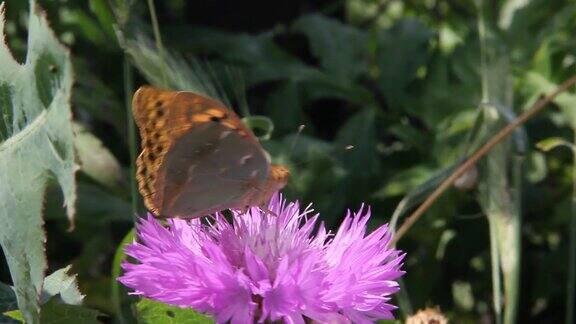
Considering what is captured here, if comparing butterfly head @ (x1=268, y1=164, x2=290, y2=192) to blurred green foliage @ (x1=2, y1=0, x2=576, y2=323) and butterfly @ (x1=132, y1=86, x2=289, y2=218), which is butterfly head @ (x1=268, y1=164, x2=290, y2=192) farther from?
blurred green foliage @ (x1=2, y1=0, x2=576, y2=323)

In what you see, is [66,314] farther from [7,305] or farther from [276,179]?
[276,179]

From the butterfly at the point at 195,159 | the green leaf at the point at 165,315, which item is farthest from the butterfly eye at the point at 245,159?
the green leaf at the point at 165,315

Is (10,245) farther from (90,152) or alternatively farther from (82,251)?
(82,251)

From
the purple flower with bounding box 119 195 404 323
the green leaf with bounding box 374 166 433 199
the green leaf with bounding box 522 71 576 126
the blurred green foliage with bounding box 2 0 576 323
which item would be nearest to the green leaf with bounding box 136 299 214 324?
the purple flower with bounding box 119 195 404 323

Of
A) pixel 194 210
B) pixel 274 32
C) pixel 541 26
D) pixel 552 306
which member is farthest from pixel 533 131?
pixel 194 210

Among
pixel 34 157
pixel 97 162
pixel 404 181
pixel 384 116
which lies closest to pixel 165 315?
pixel 34 157

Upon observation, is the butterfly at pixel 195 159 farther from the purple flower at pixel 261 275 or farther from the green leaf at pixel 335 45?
the green leaf at pixel 335 45

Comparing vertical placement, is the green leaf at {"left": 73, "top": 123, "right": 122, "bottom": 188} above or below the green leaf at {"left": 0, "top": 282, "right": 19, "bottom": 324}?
below

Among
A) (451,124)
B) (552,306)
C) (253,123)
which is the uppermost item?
(253,123)
